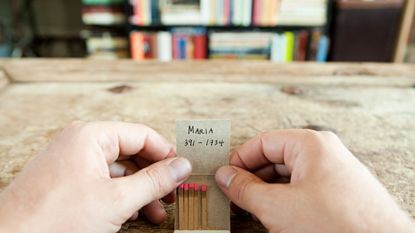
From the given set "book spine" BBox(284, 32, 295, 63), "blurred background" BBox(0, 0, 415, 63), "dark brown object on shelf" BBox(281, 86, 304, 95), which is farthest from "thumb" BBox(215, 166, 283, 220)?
"book spine" BBox(284, 32, 295, 63)

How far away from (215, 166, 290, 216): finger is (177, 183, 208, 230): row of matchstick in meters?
0.03

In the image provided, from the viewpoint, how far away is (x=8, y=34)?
285 centimetres

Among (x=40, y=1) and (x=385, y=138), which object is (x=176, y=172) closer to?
(x=385, y=138)

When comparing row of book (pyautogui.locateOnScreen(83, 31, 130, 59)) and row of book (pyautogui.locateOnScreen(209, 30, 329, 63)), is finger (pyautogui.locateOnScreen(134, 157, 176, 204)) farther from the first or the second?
row of book (pyautogui.locateOnScreen(83, 31, 130, 59))

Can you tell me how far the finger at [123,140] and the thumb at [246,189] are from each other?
0.11 metres

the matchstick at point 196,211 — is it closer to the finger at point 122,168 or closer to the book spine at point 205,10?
the finger at point 122,168

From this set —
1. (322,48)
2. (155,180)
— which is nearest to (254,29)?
(322,48)

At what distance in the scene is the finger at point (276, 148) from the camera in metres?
0.47

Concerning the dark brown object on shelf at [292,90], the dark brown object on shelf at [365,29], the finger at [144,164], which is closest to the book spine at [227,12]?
the dark brown object on shelf at [365,29]

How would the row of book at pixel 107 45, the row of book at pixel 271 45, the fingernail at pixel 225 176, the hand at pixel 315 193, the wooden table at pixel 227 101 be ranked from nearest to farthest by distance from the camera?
the hand at pixel 315 193, the fingernail at pixel 225 176, the wooden table at pixel 227 101, the row of book at pixel 271 45, the row of book at pixel 107 45

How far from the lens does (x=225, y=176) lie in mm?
490

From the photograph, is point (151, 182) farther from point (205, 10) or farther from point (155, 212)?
point (205, 10)

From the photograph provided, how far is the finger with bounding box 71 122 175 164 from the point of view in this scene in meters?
0.48

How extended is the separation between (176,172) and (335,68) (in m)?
0.78
